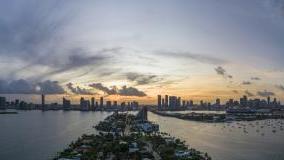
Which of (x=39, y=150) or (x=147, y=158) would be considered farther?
(x=39, y=150)

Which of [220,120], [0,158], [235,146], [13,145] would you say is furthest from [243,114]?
[0,158]

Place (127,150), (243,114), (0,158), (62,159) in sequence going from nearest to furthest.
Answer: (62,159)
(127,150)
(0,158)
(243,114)

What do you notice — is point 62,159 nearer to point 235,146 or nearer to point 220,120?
point 235,146

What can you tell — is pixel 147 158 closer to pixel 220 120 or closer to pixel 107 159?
pixel 107 159

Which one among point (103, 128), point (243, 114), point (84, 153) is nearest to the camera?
point (84, 153)

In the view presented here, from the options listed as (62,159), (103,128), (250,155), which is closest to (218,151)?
(250,155)

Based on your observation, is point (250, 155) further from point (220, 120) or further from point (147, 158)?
point (220, 120)

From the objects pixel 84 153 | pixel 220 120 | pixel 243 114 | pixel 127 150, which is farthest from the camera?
pixel 243 114

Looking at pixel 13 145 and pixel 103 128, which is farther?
pixel 103 128

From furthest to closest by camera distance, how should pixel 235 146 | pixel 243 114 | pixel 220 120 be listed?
pixel 243 114, pixel 220 120, pixel 235 146
